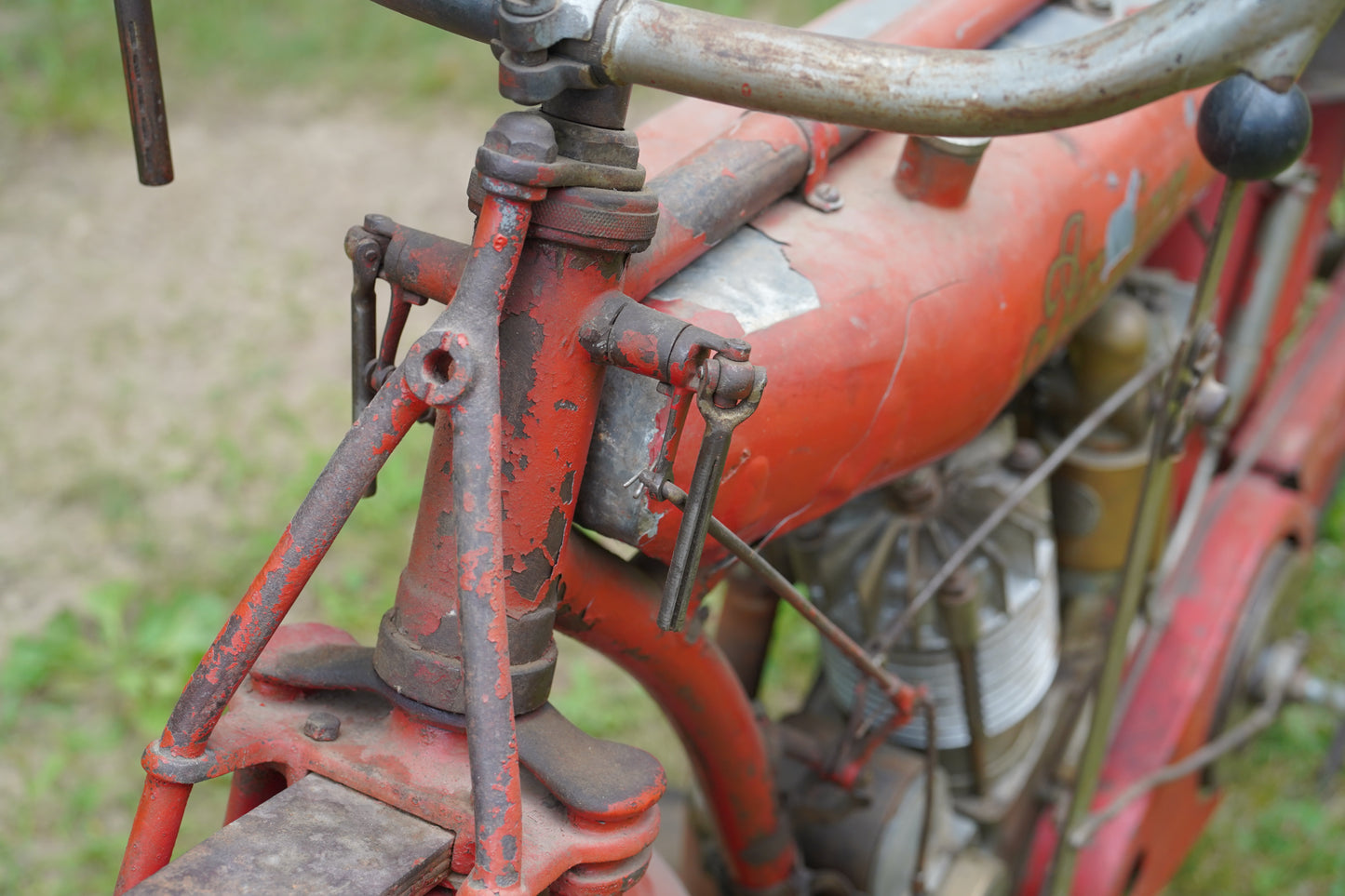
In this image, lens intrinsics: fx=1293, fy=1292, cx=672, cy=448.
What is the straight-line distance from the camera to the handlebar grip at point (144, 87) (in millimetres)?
920

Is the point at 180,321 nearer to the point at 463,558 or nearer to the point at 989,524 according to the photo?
the point at 989,524

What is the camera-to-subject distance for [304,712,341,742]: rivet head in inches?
35.9

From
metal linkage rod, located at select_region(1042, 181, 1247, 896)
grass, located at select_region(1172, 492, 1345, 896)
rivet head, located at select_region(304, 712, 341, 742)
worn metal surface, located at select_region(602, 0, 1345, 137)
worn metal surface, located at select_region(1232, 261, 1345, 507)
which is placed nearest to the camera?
worn metal surface, located at select_region(602, 0, 1345, 137)

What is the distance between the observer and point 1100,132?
1406mm

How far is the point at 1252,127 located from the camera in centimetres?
89

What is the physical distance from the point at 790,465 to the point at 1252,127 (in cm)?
43

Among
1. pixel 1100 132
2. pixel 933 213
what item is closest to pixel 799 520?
pixel 933 213

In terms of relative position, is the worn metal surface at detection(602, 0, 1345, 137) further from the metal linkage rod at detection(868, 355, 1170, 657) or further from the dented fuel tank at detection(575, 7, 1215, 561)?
the metal linkage rod at detection(868, 355, 1170, 657)

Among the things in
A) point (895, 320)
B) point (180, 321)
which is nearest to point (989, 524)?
point (895, 320)

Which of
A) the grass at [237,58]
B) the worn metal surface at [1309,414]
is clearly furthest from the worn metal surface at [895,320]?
the grass at [237,58]

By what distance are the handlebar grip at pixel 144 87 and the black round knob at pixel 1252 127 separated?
74 centimetres

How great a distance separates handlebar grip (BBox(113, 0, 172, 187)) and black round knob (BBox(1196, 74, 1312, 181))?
0.74 m

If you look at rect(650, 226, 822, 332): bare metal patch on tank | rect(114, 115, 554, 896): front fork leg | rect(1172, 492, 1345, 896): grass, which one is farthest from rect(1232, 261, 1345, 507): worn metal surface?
rect(114, 115, 554, 896): front fork leg

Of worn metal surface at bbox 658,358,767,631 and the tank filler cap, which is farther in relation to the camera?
the tank filler cap
